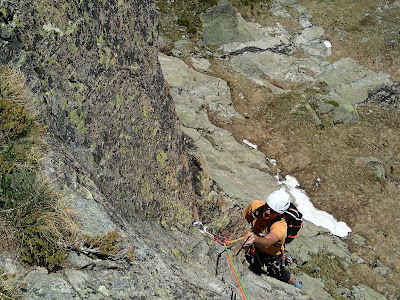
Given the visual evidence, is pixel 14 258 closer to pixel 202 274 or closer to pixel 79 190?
pixel 79 190

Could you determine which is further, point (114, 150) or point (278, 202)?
point (278, 202)

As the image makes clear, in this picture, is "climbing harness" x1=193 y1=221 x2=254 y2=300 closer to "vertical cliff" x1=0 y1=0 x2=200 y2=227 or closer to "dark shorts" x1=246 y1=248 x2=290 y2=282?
"vertical cliff" x1=0 y1=0 x2=200 y2=227

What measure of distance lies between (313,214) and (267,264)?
7.94 m

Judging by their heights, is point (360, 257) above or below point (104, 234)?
below

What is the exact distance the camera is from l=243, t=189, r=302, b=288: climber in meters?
8.70

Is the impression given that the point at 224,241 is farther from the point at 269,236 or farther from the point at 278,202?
the point at 278,202

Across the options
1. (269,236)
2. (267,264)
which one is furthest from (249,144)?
(269,236)

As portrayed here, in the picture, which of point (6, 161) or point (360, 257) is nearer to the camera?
point (6, 161)

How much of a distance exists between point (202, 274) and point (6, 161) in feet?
12.0

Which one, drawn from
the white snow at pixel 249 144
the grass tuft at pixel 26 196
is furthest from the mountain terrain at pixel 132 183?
the white snow at pixel 249 144

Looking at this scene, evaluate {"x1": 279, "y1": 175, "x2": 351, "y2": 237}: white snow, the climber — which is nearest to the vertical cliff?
the climber

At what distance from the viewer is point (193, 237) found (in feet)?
25.2

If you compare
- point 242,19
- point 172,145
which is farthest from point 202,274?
point 242,19

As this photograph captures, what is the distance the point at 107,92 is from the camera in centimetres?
664
